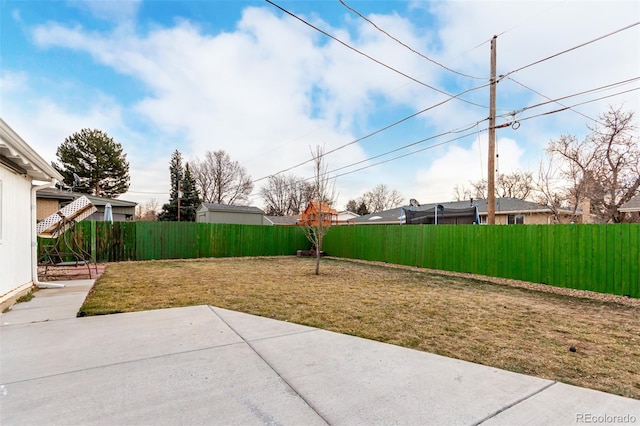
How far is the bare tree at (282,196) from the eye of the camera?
39.8m

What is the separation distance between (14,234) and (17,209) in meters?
0.44

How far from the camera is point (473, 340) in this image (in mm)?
3258

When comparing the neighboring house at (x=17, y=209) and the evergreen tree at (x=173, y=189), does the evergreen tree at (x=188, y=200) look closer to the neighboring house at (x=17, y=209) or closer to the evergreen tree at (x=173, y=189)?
the evergreen tree at (x=173, y=189)

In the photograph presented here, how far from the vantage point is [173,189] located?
96.8 ft

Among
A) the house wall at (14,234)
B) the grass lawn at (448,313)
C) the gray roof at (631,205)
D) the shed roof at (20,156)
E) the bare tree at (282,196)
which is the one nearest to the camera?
the grass lawn at (448,313)

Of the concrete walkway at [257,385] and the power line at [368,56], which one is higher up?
the power line at [368,56]

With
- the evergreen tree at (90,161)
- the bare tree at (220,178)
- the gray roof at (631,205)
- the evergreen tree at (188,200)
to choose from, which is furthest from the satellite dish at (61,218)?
the bare tree at (220,178)

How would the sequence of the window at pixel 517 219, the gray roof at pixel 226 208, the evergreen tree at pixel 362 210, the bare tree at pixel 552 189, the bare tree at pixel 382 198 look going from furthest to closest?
1. the bare tree at pixel 382 198
2. the evergreen tree at pixel 362 210
3. the gray roof at pixel 226 208
4. the window at pixel 517 219
5. the bare tree at pixel 552 189

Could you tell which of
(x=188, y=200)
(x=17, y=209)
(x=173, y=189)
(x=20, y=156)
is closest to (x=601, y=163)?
(x=20, y=156)

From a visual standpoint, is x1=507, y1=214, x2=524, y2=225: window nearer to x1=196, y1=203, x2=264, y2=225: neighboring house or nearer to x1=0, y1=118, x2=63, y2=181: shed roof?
x1=0, y1=118, x2=63, y2=181: shed roof

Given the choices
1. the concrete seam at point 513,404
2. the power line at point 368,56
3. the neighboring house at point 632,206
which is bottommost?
the concrete seam at point 513,404

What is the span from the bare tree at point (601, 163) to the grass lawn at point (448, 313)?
8.92 meters

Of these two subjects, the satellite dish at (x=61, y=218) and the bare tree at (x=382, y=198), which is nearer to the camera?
the satellite dish at (x=61, y=218)

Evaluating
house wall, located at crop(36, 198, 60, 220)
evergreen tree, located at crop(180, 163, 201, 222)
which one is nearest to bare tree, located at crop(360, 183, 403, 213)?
evergreen tree, located at crop(180, 163, 201, 222)
